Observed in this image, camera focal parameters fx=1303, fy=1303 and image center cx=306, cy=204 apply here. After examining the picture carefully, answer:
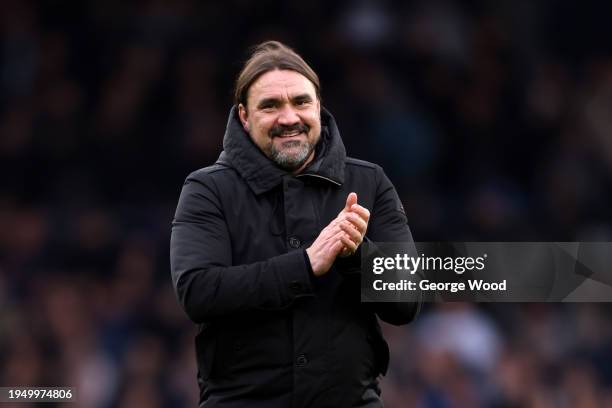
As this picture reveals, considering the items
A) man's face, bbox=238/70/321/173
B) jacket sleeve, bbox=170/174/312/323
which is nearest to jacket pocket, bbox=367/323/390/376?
jacket sleeve, bbox=170/174/312/323

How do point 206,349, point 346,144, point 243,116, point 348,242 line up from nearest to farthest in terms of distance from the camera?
point 348,242, point 206,349, point 243,116, point 346,144

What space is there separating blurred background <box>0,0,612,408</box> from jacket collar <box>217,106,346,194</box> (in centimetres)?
336

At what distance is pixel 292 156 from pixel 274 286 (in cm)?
42

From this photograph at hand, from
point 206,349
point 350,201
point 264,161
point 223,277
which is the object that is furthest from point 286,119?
point 206,349

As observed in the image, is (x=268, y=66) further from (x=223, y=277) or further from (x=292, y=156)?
(x=223, y=277)

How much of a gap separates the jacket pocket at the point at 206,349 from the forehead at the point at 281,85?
0.69 meters

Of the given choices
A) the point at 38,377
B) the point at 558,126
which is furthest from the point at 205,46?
the point at 38,377

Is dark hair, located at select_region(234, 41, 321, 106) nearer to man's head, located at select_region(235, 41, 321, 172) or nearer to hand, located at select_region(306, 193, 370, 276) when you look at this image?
man's head, located at select_region(235, 41, 321, 172)

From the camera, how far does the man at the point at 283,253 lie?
3486mm

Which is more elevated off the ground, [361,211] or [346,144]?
[346,144]

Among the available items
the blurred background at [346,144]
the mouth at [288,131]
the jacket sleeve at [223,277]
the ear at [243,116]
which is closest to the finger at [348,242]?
the jacket sleeve at [223,277]

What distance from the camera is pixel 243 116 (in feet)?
12.5

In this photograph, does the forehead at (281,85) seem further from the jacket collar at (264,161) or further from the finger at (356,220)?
the finger at (356,220)

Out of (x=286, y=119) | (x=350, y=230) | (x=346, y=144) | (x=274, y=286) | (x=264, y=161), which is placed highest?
(x=346, y=144)
